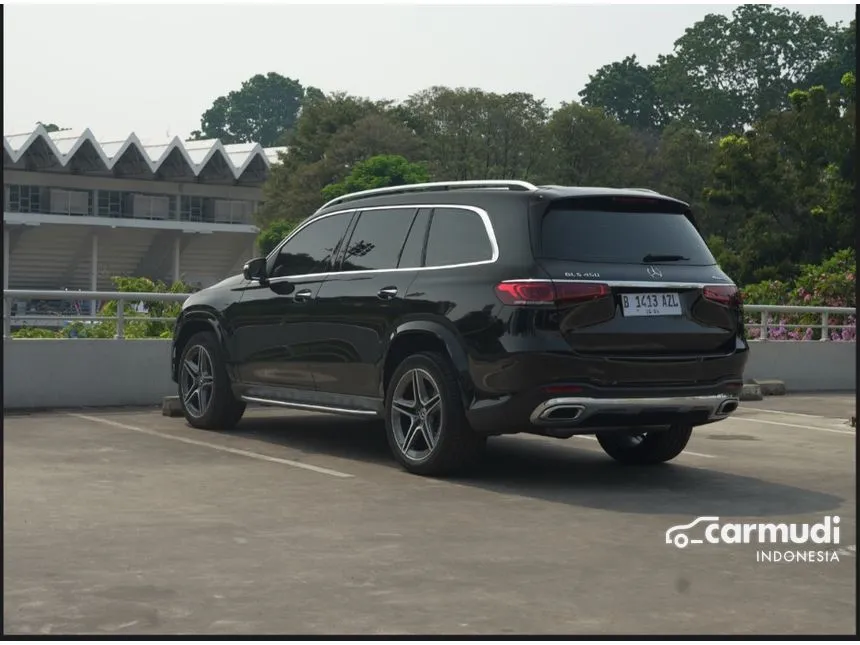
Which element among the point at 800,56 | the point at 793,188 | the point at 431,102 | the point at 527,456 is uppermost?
the point at 800,56

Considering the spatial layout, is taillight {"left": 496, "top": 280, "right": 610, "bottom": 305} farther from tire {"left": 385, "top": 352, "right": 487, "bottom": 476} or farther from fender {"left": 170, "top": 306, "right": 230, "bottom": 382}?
fender {"left": 170, "top": 306, "right": 230, "bottom": 382}

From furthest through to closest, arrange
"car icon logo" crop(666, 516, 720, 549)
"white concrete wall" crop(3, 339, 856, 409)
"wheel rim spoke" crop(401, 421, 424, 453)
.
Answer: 1. "white concrete wall" crop(3, 339, 856, 409)
2. "wheel rim spoke" crop(401, 421, 424, 453)
3. "car icon logo" crop(666, 516, 720, 549)

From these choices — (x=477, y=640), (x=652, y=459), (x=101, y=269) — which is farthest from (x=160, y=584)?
(x=101, y=269)

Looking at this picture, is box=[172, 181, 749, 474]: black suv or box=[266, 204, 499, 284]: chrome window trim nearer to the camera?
box=[172, 181, 749, 474]: black suv

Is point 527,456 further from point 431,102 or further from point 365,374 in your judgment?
point 431,102

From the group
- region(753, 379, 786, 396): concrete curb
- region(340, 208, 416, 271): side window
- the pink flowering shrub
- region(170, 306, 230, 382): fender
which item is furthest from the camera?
the pink flowering shrub

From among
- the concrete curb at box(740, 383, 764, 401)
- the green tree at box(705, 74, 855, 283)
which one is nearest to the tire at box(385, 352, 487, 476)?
the concrete curb at box(740, 383, 764, 401)

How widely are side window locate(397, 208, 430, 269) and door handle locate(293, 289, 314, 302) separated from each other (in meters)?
1.08

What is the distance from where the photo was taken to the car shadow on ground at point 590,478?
8820mm

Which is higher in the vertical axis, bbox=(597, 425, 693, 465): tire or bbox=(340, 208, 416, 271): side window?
bbox=(340, 208, 416, 271): side window

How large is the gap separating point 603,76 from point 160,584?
359ft

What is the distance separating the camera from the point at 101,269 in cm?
8900

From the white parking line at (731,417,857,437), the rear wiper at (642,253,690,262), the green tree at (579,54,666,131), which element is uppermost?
the green tree at (579,54,666,131)

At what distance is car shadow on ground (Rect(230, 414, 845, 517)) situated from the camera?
8.82 meters
